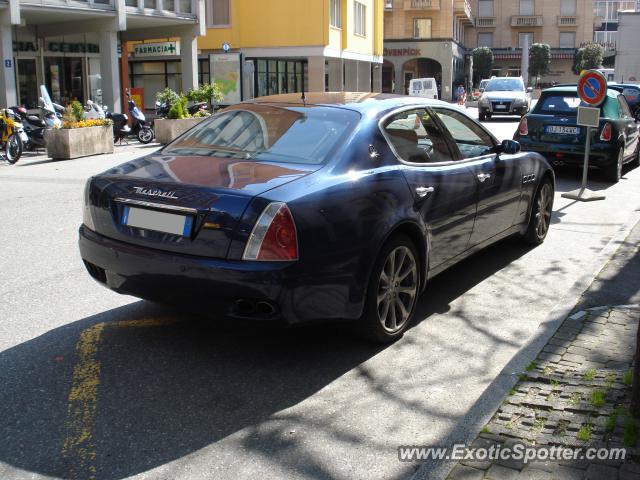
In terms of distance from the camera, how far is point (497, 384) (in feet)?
13.8

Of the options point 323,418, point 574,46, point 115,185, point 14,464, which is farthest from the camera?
point 574,46

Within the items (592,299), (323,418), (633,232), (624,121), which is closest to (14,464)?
(323,418)

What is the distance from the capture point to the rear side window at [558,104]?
12.9 meters

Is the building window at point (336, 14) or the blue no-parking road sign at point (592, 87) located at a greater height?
the building window at point (336, 14)

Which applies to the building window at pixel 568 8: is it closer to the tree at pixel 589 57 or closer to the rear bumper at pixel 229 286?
the tree at pixel 589 57

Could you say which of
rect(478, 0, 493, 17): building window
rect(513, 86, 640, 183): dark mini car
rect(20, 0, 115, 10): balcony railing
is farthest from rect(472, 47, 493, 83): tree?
rect(513, 86, 640, 183): dark mini car

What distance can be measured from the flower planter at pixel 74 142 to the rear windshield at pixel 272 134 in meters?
12.0

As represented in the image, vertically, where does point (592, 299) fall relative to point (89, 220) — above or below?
below

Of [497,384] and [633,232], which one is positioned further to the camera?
[633,232]

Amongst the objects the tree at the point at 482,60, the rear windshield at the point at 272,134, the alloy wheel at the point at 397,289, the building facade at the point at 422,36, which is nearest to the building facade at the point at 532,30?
the tree at the point at 482,60

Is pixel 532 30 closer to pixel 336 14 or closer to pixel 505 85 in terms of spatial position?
pixel 336 14

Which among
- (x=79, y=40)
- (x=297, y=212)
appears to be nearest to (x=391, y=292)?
(x=297, y=212)

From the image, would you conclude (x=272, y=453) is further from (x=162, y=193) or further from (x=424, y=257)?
(x=424, y=257)

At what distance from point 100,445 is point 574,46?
88.3 meters
